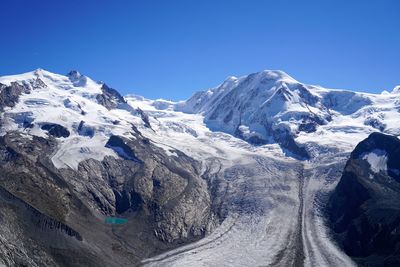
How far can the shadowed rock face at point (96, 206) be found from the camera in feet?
304

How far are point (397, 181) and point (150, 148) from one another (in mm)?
92364

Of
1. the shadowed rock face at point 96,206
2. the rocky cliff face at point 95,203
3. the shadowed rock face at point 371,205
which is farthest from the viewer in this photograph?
the shadowed rock face at point 371,205

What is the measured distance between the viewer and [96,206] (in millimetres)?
138500

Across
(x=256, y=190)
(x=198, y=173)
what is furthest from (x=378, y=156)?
(x=198, y=173)

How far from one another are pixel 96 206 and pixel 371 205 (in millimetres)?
73367

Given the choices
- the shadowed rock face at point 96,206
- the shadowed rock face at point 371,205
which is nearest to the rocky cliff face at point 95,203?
the shadowed rock face at point 96,206

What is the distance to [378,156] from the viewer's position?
166875mm

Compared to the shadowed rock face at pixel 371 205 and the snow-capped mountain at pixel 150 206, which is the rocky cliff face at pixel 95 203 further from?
the shadowed rock face at pixel 371 205

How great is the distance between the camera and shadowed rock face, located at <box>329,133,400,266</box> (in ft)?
337

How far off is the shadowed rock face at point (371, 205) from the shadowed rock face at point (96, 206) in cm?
3616

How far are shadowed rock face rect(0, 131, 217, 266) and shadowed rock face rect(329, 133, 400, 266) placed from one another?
36.2m

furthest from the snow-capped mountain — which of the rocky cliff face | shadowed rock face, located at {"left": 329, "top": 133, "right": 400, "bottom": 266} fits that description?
shadowed rock face, located at {"left": 329, "top": 133, "right": 400, "bottom": 266}

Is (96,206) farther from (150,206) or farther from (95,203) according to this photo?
(150,206)

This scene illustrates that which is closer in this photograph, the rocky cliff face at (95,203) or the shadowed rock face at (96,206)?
the shadowed rock face at (96,206)
